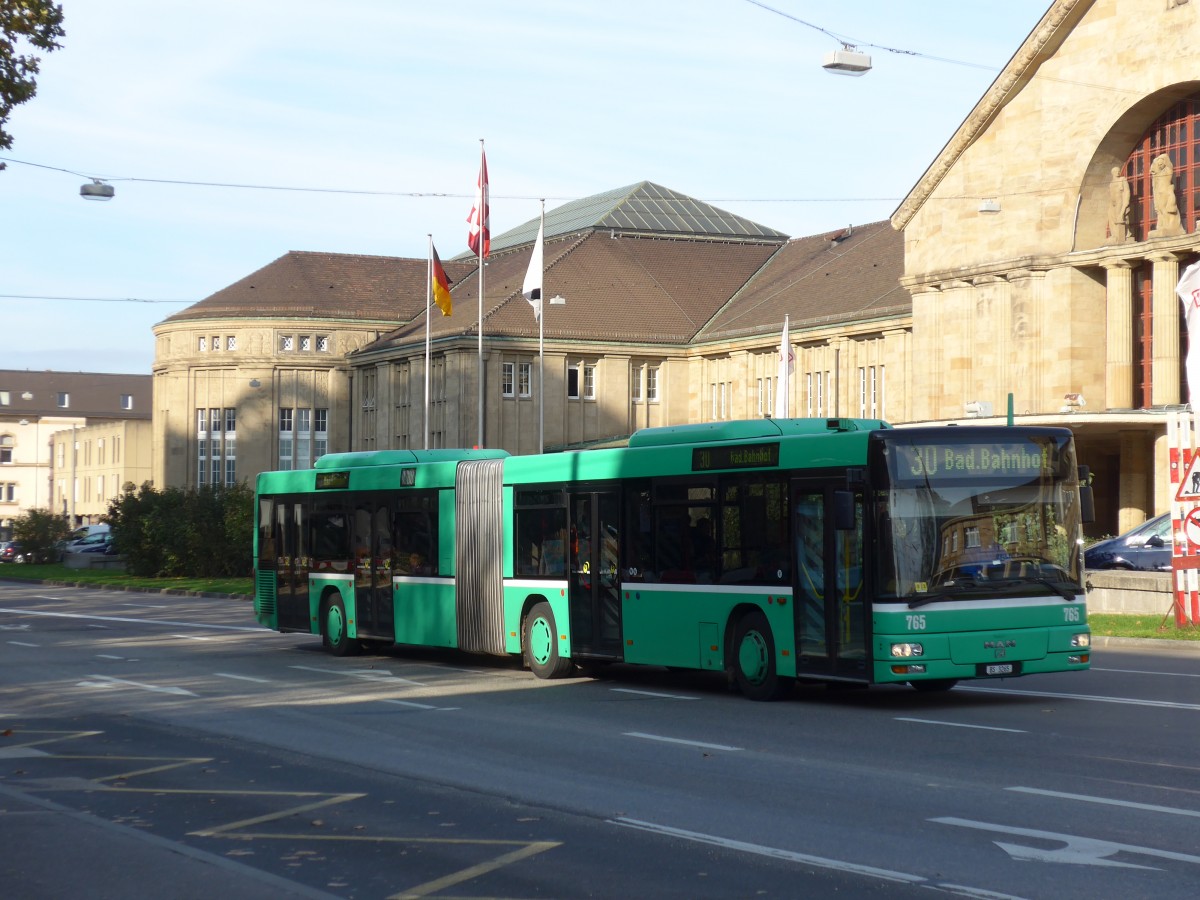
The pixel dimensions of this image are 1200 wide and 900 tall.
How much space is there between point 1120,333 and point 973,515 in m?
33.1

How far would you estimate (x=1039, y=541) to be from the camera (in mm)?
16328

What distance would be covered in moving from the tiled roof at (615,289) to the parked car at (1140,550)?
39534 millimetres

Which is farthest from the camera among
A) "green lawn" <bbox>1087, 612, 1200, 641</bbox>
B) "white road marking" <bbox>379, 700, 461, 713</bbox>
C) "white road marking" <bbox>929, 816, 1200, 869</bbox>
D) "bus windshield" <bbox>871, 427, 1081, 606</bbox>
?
"green lawn" <bbox>1087, 612, 1200, 641</bbox>

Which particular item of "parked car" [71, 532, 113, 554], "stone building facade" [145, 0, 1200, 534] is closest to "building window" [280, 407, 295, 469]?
"stone building facade" [145, 0, 1200, 534]

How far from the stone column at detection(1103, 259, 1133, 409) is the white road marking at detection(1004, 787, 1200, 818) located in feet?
123

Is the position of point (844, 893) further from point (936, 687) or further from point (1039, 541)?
point (936, 687)

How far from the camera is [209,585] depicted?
50438 mm

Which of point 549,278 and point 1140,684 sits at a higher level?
point 549,278

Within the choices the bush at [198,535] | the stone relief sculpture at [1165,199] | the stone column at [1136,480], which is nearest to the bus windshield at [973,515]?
the stone relief sculpture at [1165,199]

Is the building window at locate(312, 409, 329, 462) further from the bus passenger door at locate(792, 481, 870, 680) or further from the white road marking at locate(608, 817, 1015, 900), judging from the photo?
the white road marking at locate(608, 817, 1015, 900)

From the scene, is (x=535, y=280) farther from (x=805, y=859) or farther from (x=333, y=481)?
(x=805, y=859)

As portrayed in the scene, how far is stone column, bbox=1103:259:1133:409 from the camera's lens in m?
46.7

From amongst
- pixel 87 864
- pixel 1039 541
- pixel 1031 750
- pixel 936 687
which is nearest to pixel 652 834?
pixel 87 864

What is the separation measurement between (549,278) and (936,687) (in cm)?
5913
